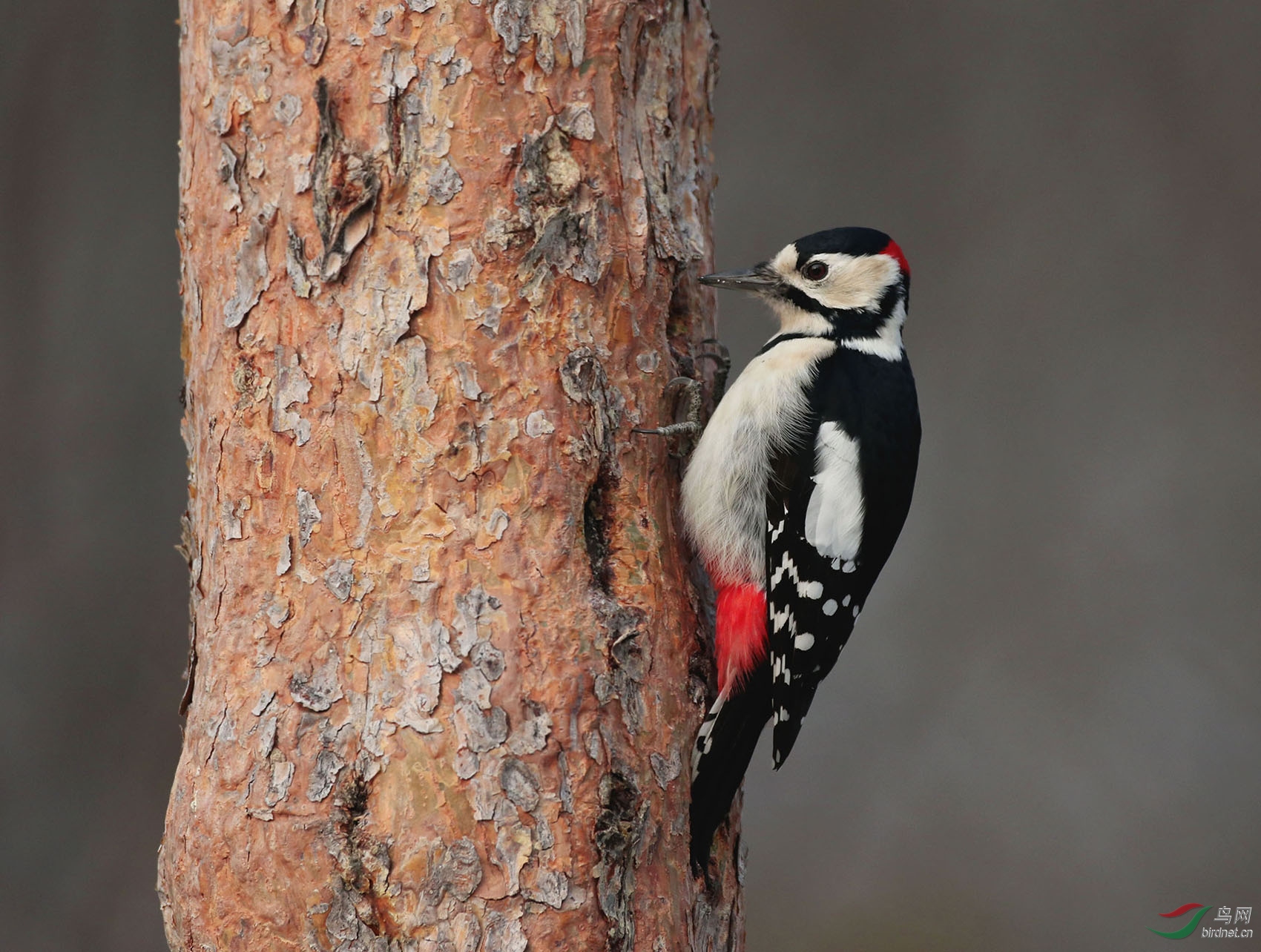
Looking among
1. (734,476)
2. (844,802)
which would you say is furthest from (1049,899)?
(734,476)

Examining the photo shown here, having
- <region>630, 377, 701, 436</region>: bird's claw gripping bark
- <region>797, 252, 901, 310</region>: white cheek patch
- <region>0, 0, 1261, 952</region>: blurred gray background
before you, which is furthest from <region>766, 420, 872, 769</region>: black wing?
<region>0, 0, 1261, 952</region>: blurred gray background

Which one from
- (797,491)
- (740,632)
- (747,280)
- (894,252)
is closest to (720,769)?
(740,632)

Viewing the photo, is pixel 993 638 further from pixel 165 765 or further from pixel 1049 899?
pixel 165 765

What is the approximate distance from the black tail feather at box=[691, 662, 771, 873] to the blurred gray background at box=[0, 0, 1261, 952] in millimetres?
2069

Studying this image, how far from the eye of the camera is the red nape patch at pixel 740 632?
6.91ft

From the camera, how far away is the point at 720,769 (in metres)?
2.05

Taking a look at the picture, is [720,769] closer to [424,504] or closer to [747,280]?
[424,504]

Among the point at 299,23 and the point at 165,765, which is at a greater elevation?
the point at 299,23

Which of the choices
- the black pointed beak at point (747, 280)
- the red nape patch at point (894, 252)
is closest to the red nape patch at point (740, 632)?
the black pointed beak at point (747, 280)

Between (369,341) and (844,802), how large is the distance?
291 centimetres

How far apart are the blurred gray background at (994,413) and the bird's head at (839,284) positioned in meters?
1.43

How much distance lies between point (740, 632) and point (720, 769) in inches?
10.4

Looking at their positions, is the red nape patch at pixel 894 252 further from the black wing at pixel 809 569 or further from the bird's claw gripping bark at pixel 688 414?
the bird's claw gripping bark at pixel 688 414

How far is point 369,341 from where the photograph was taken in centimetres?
187
